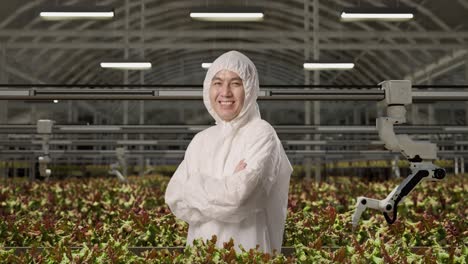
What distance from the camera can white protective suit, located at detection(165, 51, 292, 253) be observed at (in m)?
2.64

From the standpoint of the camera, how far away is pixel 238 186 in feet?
8.48

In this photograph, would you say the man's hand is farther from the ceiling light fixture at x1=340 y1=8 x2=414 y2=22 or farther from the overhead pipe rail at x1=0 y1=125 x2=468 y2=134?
the ceiling light fixture at x1=340 y1=8 x2=414 y2=22

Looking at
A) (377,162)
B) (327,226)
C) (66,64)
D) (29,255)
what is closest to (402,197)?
(327,226)

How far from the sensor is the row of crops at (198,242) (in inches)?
94.0

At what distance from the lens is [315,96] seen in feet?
11.2

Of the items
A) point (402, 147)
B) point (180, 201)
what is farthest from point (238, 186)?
point (402, 147)

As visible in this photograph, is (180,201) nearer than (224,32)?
Yes

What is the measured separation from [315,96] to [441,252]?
122 centimetres

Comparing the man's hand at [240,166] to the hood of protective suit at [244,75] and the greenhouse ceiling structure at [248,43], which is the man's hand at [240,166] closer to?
the hood of protective suit at [244,75]

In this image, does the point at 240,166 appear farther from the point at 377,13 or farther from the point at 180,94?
the point at 377,13

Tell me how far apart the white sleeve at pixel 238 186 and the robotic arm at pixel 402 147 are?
2.44ft

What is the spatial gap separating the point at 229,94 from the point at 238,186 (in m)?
0.51

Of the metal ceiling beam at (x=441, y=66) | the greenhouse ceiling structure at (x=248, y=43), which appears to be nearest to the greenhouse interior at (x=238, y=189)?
the greenhouse ceiling structure at (x=248, y=43)

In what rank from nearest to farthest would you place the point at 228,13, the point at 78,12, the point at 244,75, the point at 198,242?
the point at 198,242 < the point at 244,75 < the point at 78,12 < the point at 228,13
